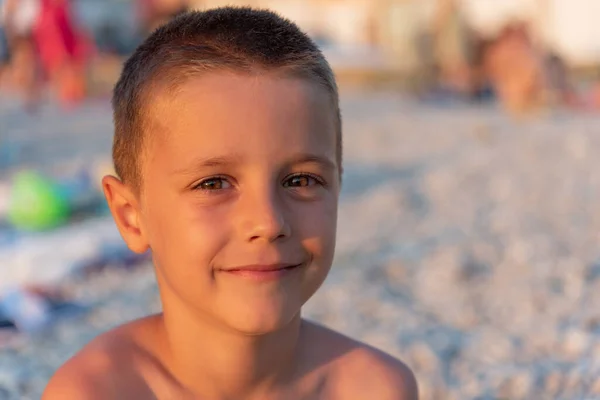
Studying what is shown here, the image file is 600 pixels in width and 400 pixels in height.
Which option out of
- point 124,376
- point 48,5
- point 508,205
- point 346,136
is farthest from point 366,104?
point 124,376

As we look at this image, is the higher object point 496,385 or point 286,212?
point 286,212

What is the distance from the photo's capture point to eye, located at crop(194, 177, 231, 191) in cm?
160

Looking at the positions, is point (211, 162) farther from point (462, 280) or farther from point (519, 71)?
point (519, 71)

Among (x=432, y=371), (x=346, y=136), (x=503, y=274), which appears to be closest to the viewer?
(x=432, y=371)

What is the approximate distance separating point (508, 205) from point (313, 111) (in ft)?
13.5

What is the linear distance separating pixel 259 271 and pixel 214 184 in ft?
0.60

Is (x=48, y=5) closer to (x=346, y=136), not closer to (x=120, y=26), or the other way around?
(x=346, y=136)

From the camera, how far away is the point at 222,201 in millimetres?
1582

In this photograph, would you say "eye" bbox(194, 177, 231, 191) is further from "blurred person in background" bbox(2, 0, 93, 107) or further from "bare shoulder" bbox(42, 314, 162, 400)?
"blurred person in background" bbox(2, 0, 93, 107)

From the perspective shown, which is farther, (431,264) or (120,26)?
(120,26)

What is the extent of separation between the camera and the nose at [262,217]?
5.05ft

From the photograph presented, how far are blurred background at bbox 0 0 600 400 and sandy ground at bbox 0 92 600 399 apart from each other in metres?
0.01

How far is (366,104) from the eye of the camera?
13.4 meters

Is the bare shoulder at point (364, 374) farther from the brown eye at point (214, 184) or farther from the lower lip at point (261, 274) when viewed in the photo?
the brown eye at point (214, 184)
